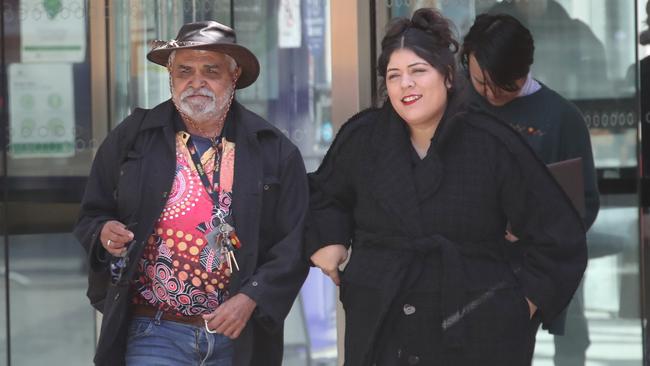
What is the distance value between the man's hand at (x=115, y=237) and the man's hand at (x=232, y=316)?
330 millimetres

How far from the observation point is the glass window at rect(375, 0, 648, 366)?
18.0 feet

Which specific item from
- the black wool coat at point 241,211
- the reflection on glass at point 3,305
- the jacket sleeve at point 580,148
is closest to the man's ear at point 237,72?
the black wool coat at point 241,211

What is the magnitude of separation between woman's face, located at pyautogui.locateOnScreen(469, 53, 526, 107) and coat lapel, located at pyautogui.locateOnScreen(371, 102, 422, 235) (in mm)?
765

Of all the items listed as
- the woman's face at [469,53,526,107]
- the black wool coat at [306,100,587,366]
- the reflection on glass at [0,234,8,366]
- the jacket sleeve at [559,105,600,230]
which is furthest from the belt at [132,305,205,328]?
the reflection on glass at [0,234,8,366]

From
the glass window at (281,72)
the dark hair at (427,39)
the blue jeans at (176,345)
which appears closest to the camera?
the dark hair at (427,39)

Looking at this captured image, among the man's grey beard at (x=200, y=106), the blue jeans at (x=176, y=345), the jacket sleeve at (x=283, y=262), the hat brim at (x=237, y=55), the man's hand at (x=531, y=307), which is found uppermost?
the hat brim at (x=237, y=55)

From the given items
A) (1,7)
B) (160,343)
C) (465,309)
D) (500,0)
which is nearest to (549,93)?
(500,0)

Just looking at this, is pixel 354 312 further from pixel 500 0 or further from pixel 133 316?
pixel 500 0

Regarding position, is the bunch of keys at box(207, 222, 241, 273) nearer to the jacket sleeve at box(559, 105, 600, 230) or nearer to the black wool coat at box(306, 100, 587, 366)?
the black wool coat at box(306, 100, 587, 366)

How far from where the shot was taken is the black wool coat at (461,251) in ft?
10.9

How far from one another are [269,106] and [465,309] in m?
2.80

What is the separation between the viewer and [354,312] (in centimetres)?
346

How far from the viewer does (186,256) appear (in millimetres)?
3615

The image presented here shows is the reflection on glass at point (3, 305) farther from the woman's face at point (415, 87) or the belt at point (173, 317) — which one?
the woman's face at point (415, 87)
